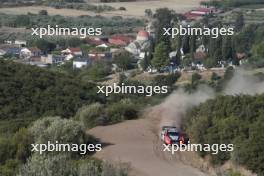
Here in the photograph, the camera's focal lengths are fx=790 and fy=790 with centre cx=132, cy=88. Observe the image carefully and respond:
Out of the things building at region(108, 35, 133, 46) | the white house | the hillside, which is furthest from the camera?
building at region(108, 35, 133, 46)

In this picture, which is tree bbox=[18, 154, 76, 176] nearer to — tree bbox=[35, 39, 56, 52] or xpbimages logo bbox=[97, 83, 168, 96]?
xpbimages logo bbox=[97, 83, 168, 96]

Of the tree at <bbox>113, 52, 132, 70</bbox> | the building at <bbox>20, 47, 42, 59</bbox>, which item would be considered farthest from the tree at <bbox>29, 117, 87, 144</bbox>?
the building at <bbox>20, 47, 42, 59</bbox>

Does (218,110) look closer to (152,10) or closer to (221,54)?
(221,54)

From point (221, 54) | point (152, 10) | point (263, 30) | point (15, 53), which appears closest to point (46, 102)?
point (221, 54)

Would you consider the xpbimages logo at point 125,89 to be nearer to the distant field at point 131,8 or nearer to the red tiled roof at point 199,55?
the red tiled roof at point 199,55

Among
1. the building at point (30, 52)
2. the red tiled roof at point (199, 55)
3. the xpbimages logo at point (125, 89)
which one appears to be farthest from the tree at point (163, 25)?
the xpbimages logo at point (125, 89)

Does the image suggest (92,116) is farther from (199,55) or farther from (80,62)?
(80,62)
